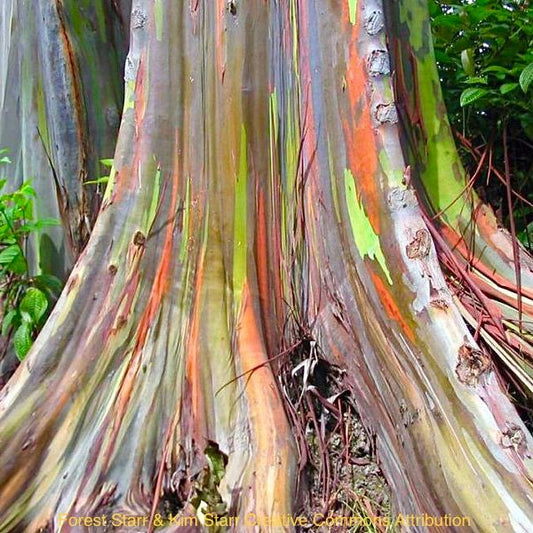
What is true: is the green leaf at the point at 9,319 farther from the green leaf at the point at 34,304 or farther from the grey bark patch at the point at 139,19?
the grey bark patch at the point at 139,19

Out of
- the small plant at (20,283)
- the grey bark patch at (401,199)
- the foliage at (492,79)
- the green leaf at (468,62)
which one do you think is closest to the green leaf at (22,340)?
the small plant at (20,283)

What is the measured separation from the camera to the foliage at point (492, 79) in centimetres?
289

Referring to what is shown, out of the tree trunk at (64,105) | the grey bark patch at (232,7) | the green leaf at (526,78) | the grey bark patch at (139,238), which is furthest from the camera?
the tree trunk at (64,105)

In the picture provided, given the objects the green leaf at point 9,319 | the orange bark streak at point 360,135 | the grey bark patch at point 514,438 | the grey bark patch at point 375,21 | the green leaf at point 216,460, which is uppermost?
the grey bark patch at point 375,21

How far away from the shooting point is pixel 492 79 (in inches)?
120

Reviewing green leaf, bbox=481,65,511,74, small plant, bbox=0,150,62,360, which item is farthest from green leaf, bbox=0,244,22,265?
green leaf, bbox=481,65,511,74

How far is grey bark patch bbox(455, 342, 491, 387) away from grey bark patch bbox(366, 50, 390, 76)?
87 cm

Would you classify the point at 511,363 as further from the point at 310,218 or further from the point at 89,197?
the point at 89,197

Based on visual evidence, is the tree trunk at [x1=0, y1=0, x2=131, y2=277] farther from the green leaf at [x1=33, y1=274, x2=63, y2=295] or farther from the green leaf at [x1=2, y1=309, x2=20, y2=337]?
the green leaf at [x1=2, y1=309, x2=20, y2=337]

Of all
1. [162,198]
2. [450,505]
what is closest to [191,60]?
[162,198]

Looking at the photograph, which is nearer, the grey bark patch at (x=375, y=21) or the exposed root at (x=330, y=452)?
the exposed root at (x=330, y=452)

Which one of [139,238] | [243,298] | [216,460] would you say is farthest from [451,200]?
[216,460]

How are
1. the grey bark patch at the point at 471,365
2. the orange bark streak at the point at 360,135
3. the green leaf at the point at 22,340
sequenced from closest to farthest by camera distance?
the grey bark patch at the point at 471,365
the orange bark streak at the point at 360,135
the green leaf at the point at 22,340

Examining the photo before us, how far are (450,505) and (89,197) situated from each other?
2453mm
